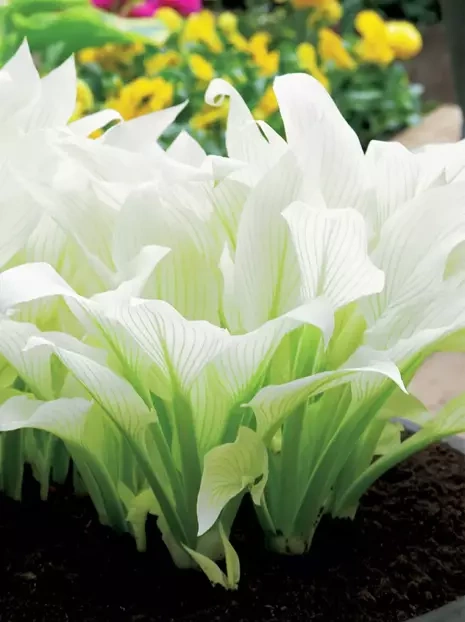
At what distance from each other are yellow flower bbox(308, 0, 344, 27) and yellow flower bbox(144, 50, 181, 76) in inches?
13.8

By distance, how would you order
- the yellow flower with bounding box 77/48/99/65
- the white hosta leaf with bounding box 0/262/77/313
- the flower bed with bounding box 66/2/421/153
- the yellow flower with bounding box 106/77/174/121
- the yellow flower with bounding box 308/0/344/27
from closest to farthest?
1. the white hosta leaf with bounding box 0/262/77/313
2. the yellow flower with bounding box 106/77/174/121
3. the flower bed with bounding box 66/2/421/153
4. the yellow flower with bounding box 77/48/99/65
5. the yellow flower with bounding box 308/0/344/27

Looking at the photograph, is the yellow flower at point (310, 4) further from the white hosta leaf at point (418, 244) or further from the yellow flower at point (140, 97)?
the white hosta leaf at point (418, 244)

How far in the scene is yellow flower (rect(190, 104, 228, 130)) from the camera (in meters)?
1.04

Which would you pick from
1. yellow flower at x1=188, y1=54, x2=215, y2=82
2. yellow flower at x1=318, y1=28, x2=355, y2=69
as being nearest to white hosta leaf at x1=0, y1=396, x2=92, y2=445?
yellow flower at x1=188, y1=54, x2=215, y2=82

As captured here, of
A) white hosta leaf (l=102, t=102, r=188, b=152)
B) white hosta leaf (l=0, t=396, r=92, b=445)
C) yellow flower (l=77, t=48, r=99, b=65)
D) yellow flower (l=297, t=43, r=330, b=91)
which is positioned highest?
white hosta leaf (l=102, t=102, r=188, b=152)

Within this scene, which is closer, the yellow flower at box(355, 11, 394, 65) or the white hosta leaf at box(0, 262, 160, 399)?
the white hosta leaf at box(0, 262, 160, 399)

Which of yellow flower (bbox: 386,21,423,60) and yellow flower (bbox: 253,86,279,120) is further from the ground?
yellow flower (bbox: 253,86,279,120)

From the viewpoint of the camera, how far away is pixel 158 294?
284mm

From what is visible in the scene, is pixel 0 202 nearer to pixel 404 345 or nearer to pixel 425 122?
pixel 404 345

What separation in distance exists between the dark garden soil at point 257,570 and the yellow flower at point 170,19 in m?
1.03

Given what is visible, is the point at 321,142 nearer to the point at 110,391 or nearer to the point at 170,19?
the point at 110,391

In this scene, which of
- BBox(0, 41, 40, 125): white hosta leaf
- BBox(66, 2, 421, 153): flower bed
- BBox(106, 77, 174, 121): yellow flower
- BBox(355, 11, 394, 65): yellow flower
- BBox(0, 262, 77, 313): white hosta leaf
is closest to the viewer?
BBox(0, 262, 77, 313): white hosta leaf

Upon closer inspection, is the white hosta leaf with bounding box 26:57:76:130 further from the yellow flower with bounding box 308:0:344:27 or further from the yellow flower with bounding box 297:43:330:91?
the yellow flower with bounding box 308:0:344:27

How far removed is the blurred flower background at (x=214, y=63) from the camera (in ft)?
3.33
